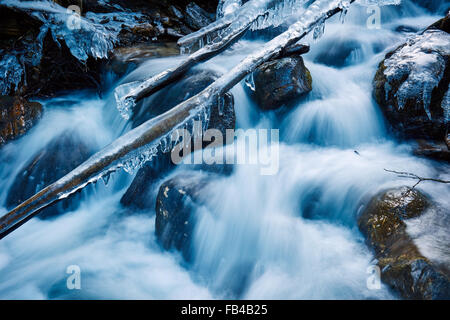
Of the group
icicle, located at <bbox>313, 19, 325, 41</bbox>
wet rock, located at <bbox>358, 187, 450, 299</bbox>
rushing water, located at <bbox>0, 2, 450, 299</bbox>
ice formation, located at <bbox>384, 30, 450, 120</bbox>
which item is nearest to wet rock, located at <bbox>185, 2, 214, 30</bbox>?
rushing water, located at <bbox>0, 2, 450, 299</bbox>

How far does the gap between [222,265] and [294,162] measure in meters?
1.77

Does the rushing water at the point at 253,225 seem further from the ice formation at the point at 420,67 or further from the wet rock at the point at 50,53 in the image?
the wet rock at the point at 50,53

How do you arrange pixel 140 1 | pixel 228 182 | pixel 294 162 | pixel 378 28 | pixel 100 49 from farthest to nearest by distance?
pixel 140 1, pixel 378 28, pixel 100 49, pixel 294 162, pixel 228 182

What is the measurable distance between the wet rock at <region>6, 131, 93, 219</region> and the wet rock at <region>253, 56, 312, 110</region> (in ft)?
9.49

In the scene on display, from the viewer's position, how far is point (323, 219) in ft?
10.4

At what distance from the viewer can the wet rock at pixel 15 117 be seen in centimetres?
442

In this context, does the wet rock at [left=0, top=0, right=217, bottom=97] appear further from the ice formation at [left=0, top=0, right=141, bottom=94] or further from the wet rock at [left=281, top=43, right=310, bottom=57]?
the wet rock at [left=281, top=43, right=310, bottom=57]

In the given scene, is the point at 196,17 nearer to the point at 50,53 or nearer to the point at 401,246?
the point at 50,53

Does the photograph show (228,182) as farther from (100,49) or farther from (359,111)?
(100,49)

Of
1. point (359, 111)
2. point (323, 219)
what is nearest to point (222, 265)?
point (323, 219)

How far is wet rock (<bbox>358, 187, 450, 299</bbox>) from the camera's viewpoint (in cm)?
192

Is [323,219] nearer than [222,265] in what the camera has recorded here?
No

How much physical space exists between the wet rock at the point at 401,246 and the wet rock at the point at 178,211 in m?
1.72

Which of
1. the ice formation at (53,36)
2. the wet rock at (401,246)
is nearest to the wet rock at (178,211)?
the wet rock at (401,246)
